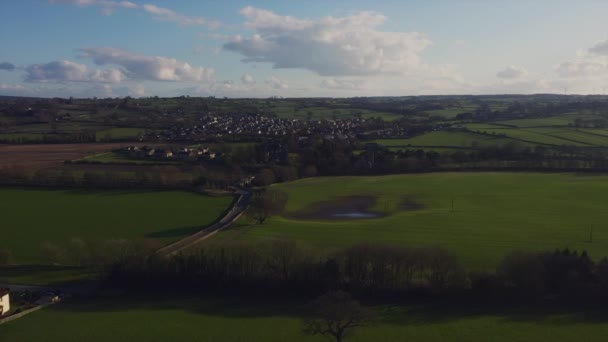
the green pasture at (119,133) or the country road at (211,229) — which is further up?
the green pasture at (119,133)

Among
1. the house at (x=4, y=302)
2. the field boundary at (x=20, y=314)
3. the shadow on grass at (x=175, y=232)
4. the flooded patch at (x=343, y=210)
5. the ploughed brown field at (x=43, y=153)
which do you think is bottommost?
the field boundary at (x=20, y=314)

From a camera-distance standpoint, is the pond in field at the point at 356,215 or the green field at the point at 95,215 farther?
the pond in field at the point at 356,215

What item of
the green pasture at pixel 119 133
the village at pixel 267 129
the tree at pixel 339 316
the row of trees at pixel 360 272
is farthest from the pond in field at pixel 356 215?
the green pasture at pixel 119 133

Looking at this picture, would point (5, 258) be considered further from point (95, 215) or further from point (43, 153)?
point (43, 153)

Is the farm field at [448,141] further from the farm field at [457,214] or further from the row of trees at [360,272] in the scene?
the row of trees at [360,272]

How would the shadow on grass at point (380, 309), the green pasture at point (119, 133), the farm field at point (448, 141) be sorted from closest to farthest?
the shadow on grass at point (380, 309), the farm field at point (448, 141), the green pasture at point (119, 133)

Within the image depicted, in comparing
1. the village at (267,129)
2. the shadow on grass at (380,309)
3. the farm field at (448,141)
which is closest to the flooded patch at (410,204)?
the shadow on grass at (380,309)

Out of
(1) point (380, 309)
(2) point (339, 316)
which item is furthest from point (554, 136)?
(2) point (339, 316)

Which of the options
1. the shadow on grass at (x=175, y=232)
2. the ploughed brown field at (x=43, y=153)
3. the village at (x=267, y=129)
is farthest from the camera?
the village at (x=267, y=129)
